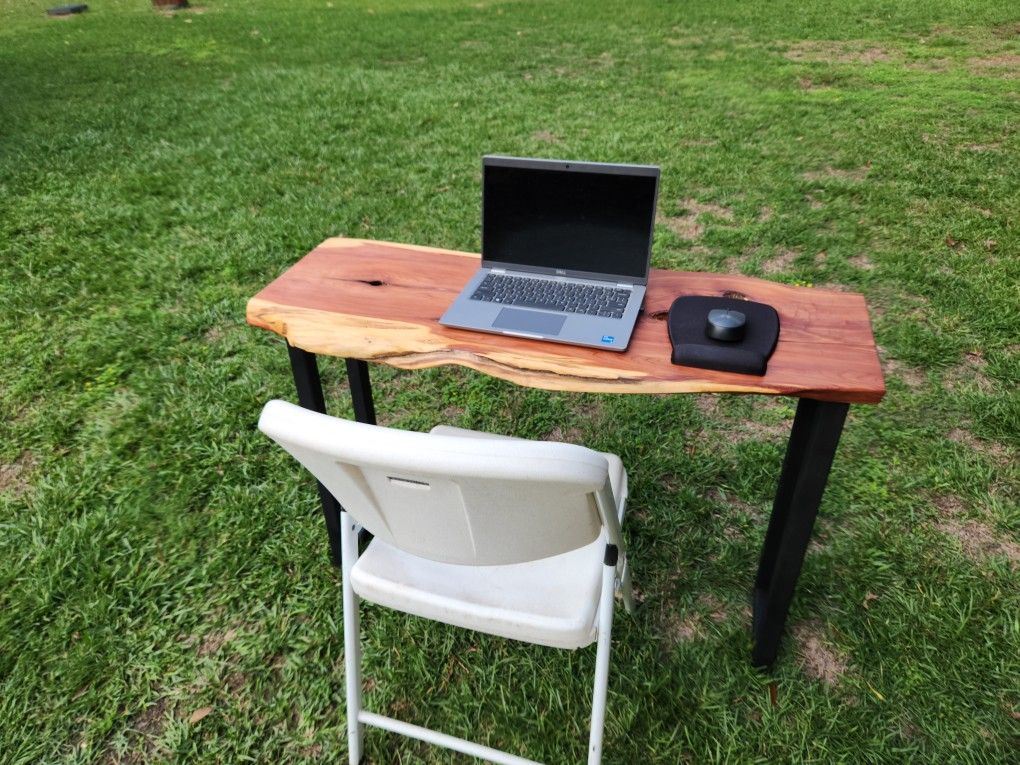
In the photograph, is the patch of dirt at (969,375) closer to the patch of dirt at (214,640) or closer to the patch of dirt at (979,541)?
the patch of dirt at (979,541)

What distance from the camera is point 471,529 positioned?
1.26m

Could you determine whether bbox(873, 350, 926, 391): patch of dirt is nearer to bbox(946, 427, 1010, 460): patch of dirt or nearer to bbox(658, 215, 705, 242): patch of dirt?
bbox(946, 427, 1010, 460): patch of dirt

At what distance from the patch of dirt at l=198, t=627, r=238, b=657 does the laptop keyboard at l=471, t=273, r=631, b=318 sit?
1.26 metres

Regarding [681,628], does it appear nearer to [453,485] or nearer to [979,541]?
[979,541]

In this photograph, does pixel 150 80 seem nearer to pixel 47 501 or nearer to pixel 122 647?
pixel 47 501

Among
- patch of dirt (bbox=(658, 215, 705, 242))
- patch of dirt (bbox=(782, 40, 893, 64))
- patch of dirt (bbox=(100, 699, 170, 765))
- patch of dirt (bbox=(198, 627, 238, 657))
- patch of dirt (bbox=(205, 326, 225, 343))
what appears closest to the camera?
patch of dirt (bbox=(100, 699, 170, 765))

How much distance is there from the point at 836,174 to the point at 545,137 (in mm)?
2189

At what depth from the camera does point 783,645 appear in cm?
204

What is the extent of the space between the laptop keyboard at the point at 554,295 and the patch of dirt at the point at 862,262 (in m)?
2.66

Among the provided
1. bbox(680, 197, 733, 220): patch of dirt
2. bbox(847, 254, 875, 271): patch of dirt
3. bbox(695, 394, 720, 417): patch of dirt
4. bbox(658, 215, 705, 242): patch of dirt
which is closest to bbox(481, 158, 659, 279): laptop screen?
bbox(695, 394, 720, 417): patch of dirt

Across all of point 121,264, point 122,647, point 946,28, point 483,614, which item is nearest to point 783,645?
point 483,614

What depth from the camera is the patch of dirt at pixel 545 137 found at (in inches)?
219

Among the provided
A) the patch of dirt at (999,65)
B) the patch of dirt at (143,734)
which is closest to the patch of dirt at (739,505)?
the patch of dirt at (143,734)

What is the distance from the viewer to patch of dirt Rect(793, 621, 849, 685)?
6.44 feet
